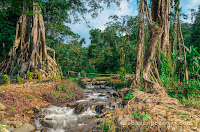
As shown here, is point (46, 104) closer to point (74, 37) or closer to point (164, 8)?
point (164, 8)

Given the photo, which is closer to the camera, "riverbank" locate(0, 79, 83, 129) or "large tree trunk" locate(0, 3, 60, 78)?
"riverbank" locate(0, 79, 83, 129)

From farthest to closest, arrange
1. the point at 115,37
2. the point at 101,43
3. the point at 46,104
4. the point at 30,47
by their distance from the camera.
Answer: the point at 101,43 < the point at 115,37 < the point at 30,47 < the point at 46,104

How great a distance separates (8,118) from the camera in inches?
210


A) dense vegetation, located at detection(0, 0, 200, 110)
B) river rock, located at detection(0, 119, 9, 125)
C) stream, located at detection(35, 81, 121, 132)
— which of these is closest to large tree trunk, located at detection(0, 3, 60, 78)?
dense vegetation, located at detection(0, 0, 200, 110)

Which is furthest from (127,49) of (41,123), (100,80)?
(41,123)

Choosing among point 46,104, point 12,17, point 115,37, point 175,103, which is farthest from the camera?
point 115,37

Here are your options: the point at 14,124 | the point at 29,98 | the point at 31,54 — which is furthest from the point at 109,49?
the point at 14,124

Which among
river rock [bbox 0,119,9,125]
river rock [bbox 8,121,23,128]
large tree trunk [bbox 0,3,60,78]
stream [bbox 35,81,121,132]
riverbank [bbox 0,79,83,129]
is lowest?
stream [bbox 35,81,121,132]

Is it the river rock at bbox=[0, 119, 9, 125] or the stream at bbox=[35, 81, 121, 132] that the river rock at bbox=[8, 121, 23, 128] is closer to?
the river rock at bbox=[0, 119, 9, 125]

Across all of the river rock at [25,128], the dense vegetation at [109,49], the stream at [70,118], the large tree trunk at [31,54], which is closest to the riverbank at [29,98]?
the river rock at [25,128]

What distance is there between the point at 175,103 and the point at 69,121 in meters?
3.96

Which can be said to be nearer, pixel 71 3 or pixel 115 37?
pixel 71 3

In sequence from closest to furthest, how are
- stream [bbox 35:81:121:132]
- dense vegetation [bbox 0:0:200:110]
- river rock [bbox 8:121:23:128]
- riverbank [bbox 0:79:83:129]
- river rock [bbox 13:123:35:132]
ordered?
river rock [bbox 13:123:35:132] → river rock [bbox 8:121:23:128] → stream [bbox 35:81:121:132] → riverbank [bbox 0:79:83:129] → dense vegetation [bbox 0:0:200:110]

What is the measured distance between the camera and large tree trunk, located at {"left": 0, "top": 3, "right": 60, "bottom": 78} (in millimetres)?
11234
